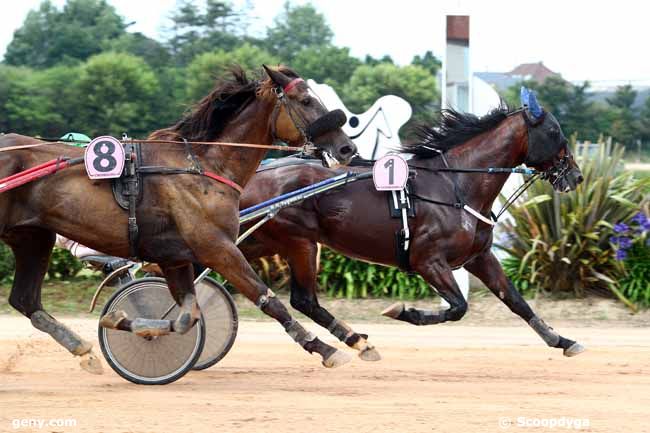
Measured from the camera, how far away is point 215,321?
666cm

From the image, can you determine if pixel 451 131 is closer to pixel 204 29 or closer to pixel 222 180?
pixel 222 180

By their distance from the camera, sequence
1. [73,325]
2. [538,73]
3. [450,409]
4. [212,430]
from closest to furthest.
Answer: [212,430], [450,409], [73,325], [538,73]

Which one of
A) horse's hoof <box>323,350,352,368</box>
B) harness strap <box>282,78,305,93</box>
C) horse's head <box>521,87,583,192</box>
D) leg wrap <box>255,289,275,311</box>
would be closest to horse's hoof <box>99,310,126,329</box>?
leg wrap <box>255,289,275,311</box>

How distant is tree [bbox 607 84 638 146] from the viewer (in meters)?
23.3

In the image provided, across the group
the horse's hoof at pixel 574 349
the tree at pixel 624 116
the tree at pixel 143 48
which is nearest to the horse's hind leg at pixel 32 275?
the horse's hoof at pixel 574 349

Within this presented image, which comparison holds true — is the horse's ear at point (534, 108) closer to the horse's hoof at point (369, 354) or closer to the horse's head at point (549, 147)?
the horse's head at point (549, 147)

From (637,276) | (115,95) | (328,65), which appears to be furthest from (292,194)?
(328,65)

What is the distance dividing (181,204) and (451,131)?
236cm

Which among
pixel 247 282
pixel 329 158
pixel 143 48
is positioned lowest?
pixel 247 282

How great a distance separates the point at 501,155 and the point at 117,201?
2.75 meters

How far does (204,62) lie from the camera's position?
76.7ft

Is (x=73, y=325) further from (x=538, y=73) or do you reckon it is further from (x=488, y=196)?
(x=538, y=73)

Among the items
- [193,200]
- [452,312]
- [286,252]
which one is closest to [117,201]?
[193,200]

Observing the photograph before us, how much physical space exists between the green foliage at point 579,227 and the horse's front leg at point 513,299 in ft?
9.40
